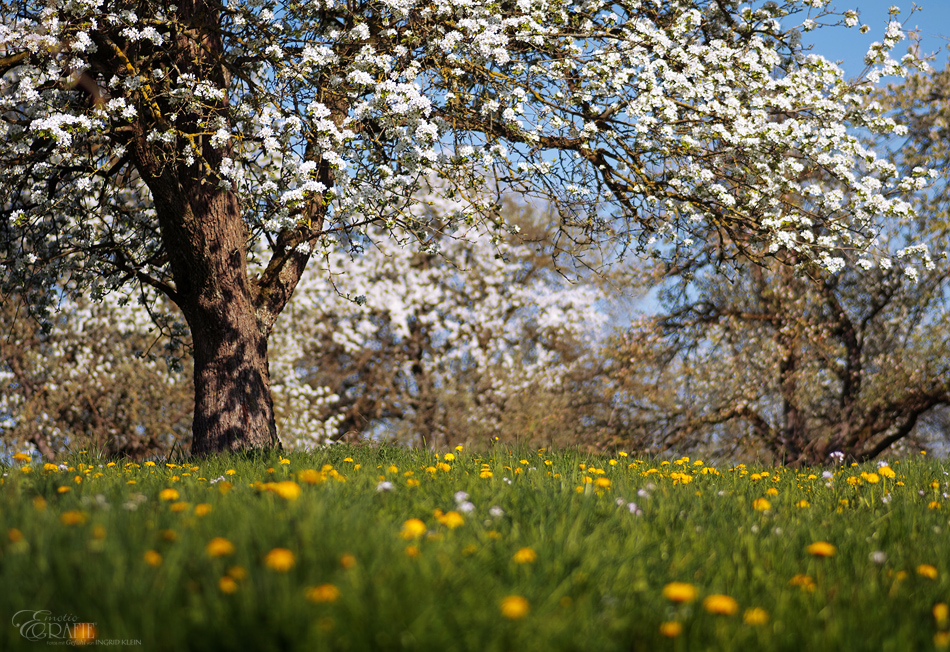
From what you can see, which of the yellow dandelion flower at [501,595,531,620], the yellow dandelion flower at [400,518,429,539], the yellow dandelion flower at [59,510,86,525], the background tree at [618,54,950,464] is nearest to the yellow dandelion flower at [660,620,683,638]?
the yellow dandelion flower at [501,595,531,620]

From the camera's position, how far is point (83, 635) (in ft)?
7.36

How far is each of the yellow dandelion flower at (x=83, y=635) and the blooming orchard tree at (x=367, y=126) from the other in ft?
13.7

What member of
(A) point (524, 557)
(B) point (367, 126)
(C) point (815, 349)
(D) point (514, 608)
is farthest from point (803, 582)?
(C) point (815, 349)

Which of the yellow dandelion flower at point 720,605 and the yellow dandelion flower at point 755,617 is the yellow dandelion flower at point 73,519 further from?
the yellow dandelion flower at point 755,617

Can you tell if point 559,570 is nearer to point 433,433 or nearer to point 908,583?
point 908,583

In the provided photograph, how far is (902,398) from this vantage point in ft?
44.0

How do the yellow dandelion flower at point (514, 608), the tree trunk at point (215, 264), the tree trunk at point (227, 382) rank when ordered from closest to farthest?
the yellow dandelion flower at point (514, 608) → the tree trunk at point (215, 264) → the tree trunk at point (227, 382)

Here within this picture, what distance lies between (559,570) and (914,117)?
15.2m

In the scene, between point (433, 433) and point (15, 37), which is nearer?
point (15, 37)

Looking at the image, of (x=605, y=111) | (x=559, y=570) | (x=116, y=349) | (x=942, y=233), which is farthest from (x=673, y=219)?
(x=116, y=349)

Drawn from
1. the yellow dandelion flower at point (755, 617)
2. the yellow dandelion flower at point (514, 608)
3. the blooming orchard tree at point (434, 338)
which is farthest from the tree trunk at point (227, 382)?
the blooming orchard tree at point (434, 338)

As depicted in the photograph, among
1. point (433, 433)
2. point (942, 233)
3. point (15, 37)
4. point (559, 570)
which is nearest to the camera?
point (559, 570)

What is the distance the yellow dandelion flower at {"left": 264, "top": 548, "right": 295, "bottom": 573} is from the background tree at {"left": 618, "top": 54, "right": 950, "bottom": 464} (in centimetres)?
1196

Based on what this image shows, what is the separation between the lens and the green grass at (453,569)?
221cm
